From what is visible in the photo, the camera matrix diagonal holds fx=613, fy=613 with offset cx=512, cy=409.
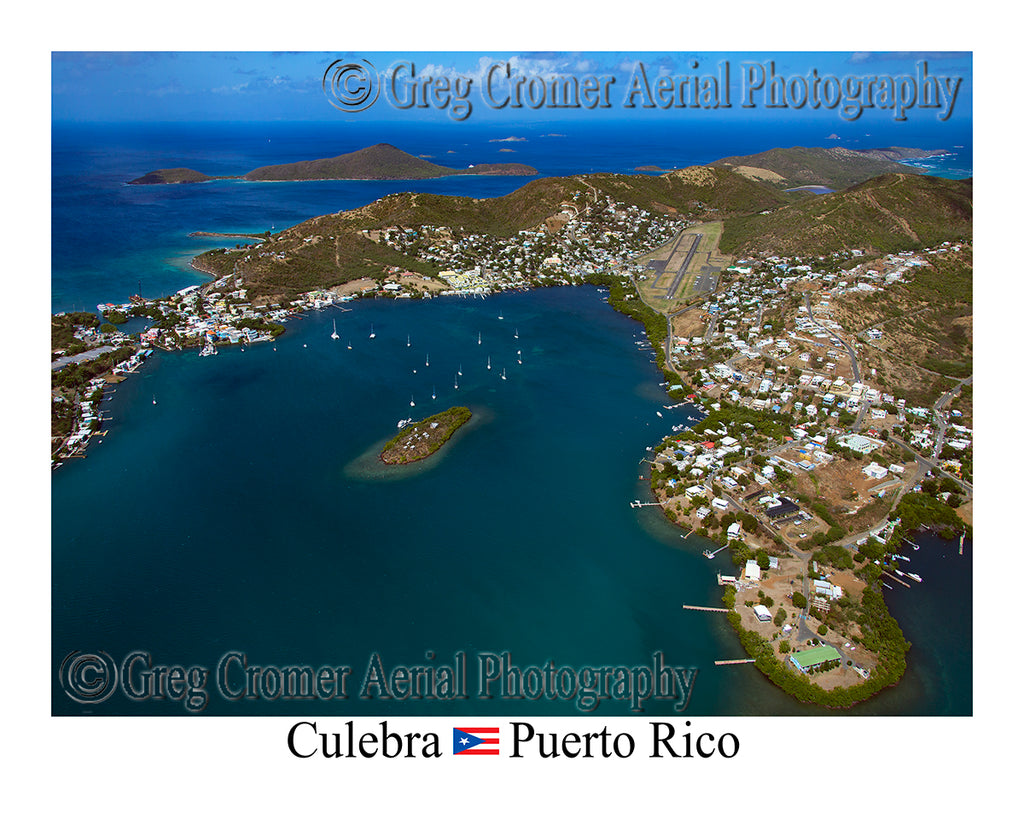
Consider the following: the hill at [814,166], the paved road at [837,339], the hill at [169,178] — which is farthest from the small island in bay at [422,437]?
the hill at [169,178]

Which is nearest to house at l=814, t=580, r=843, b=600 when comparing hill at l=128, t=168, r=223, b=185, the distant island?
the distant island

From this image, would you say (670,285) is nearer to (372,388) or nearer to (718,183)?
(372,388)

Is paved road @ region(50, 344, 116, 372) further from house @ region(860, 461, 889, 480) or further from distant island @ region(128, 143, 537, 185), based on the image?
distant island @ region(128, 143, 537, 185)

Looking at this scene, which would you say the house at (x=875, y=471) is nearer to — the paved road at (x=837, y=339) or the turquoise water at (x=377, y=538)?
the turquoise water at (x=377, y=538)

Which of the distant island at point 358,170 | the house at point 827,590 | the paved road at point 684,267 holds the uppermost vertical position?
the distant island at point 358,170

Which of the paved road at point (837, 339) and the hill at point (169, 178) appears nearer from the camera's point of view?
the paved road at point (837, 339)
